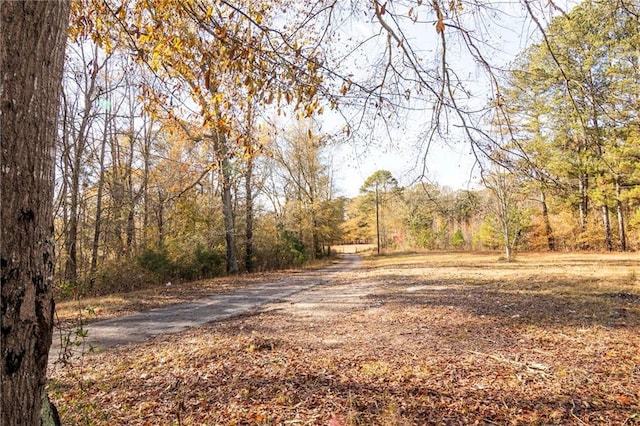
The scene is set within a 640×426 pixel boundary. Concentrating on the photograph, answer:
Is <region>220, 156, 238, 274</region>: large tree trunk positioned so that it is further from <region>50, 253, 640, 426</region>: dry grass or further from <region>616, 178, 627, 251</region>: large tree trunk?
<region>616, 178, 627, 251</region>: large tree trunk

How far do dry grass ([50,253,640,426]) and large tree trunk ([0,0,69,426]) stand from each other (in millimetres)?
1709

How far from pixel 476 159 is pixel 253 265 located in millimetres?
15379

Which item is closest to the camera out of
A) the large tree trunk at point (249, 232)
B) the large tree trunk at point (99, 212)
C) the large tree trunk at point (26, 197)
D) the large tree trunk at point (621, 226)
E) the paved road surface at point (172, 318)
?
the large tree trunk at point (26, 197)

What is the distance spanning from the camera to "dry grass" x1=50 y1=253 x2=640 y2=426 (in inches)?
106

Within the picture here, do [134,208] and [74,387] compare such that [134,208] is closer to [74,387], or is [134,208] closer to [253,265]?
[253,265]

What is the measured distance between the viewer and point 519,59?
293 centimetres

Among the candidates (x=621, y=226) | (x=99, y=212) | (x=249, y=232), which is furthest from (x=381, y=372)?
(x=621, y=226)

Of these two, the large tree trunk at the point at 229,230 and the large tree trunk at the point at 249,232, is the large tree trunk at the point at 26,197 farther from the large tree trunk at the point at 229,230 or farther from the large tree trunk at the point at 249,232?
the large tree trunk at the point at 249,232

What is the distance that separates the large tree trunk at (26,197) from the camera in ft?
3.98

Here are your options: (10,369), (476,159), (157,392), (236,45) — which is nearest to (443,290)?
(476,159)

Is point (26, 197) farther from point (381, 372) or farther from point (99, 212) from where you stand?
point (99, 212)

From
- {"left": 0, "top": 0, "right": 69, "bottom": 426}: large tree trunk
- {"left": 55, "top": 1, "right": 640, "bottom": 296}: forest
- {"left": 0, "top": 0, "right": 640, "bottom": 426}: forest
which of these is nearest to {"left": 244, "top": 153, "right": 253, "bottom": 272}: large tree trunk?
{"left": 55, "top": 1, "right": 640, "bottom": 296}: forest

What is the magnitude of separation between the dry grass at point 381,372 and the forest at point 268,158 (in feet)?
4.36

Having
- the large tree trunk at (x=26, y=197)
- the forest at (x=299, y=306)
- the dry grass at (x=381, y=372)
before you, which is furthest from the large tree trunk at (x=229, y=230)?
the large tree trunk at (x=26, y=197)
